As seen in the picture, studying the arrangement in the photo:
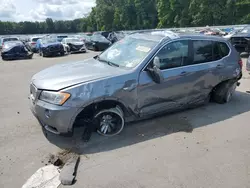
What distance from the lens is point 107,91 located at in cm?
394

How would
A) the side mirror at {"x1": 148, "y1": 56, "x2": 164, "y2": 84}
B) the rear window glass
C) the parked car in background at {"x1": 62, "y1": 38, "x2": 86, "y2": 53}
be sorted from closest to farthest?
1. the side mirror at {"x1": 148, "y1": 56, "x2": 164, "y2": 84}
2. the rear window glass
3. the parked car in background at {"x1": 62, "y1": 38, "x2": 86, "y2": 53}

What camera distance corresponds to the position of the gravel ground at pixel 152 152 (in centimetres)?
314

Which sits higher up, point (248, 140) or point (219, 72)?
point (219, 72)

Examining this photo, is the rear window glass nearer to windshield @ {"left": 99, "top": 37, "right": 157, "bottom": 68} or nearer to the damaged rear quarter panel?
windshield @ {"left": 99, "top": 37, "right": 157, "bottom": 68}

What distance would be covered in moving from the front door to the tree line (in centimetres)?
6430

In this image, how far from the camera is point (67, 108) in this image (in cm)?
371

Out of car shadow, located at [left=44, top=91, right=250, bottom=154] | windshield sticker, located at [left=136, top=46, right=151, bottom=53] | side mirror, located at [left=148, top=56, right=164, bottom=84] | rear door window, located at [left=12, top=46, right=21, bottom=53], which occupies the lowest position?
rear door window, located at [left=12, top=46, right=21, bottom=53]

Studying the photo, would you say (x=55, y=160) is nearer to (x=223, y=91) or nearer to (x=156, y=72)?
(x=156, y=72)

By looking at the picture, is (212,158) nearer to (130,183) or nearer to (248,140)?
(248,140)

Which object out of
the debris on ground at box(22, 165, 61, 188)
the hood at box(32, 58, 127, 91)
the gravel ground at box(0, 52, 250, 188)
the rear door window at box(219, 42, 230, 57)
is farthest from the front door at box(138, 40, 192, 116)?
the debris on ground at box(22, 165, 61, 188)

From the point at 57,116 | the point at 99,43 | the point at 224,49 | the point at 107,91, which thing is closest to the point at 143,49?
the point at 107,91

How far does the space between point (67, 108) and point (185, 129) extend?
2.19 m

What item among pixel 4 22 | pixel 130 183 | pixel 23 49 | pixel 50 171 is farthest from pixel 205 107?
pixel 4 22

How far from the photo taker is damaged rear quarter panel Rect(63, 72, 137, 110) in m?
3.75
